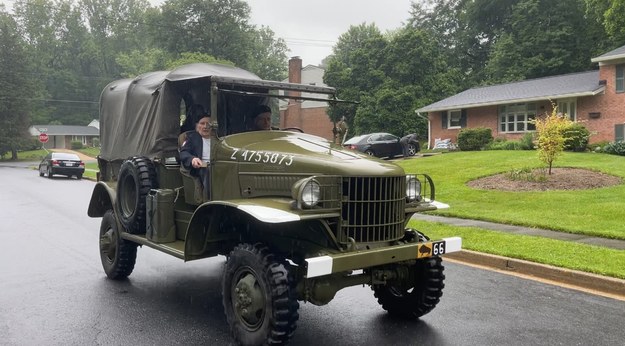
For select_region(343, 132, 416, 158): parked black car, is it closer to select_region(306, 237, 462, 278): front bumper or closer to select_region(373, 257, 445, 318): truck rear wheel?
select_region(373, 257, 445, 318): truck rear wheel

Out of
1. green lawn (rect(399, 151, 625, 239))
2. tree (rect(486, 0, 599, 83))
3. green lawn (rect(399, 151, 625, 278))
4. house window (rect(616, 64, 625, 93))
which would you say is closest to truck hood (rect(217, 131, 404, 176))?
green lawn (rect(399, 151, 625, 278))

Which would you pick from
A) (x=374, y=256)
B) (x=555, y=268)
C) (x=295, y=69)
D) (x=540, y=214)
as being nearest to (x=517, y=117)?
(x=295, y=69)

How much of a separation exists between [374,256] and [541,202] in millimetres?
9245

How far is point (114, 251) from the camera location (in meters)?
6.61

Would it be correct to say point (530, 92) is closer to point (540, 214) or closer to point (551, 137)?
point (551, 137)

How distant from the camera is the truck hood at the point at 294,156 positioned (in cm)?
435

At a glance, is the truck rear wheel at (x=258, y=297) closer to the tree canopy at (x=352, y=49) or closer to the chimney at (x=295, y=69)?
the tree canopy at (x=352, y=49)

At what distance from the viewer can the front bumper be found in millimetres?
3783

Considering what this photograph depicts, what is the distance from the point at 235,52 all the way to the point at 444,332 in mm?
58031

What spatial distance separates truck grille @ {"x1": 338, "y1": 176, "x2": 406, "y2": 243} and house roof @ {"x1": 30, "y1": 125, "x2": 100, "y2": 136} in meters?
71.6

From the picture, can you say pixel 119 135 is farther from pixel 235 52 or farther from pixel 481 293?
pixel 235 52

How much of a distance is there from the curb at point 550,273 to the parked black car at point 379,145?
17.5 m

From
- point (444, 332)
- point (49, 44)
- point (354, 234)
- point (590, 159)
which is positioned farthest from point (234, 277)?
point (49, 44)

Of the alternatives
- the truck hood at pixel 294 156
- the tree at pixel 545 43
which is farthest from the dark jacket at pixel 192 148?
the tree at pixel 545 43
